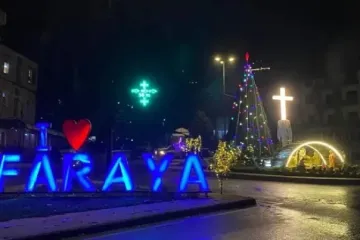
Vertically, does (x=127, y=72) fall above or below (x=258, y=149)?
above

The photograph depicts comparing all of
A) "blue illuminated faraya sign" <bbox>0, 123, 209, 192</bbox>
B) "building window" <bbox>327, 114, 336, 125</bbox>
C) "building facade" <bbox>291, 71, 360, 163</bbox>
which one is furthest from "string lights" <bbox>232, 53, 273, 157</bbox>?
"building window" <bbox>327, 114, 336, 125</bbox>

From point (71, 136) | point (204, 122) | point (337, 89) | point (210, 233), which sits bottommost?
point (210, 233)

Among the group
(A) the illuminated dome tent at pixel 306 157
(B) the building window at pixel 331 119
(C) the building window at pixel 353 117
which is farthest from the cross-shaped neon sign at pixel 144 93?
(B) the building window at pixel 331 119

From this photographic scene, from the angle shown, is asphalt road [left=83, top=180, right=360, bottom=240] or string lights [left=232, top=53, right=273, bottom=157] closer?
asphalt road [left=83, top=180, right=360, bottom=240]

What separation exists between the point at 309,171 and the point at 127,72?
15.1 meters

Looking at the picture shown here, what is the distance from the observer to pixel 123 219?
10.7 m

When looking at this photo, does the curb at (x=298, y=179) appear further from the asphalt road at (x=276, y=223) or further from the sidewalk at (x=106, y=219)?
the sidewalk at (x=106, y=219)

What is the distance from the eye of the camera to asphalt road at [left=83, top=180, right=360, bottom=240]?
378 inches

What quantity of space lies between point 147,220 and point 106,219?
3.35 feet

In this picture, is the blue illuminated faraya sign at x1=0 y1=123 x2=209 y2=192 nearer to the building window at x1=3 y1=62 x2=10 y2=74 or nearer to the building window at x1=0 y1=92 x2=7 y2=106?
the building window at x1=0 y1=92 x2=7 y2=106

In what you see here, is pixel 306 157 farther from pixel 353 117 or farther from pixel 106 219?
pixel 353 117

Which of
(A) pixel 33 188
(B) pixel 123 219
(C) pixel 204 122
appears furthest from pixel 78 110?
(B) pixel 123 219

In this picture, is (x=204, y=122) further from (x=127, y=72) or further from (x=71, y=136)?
(x=71, y=136)

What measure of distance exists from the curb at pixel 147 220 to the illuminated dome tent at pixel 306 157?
11.7m
